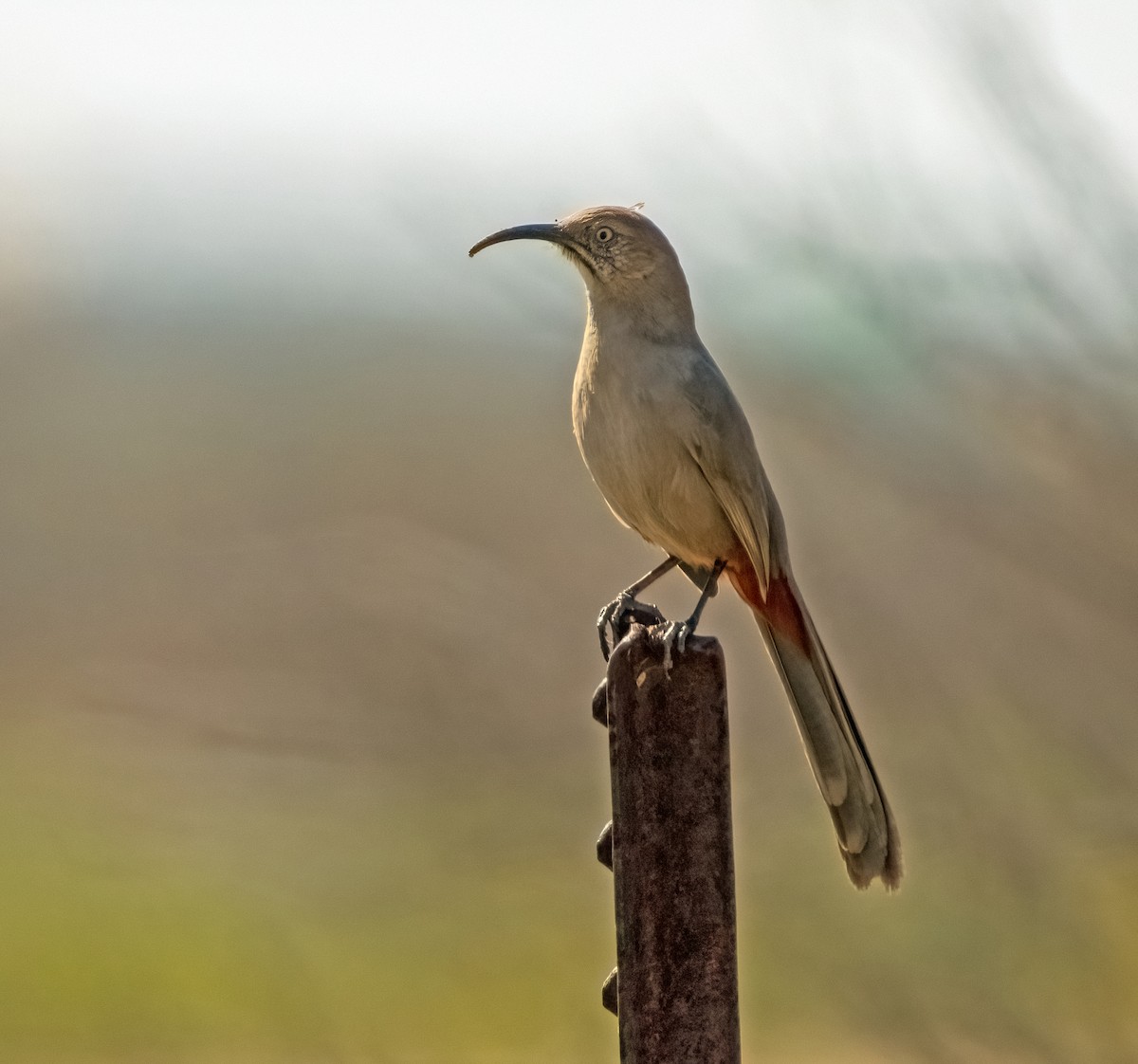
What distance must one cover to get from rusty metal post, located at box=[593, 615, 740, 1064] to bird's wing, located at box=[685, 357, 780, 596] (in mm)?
1302

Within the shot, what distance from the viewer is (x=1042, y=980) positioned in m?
7.90

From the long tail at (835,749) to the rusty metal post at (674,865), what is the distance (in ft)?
2.59

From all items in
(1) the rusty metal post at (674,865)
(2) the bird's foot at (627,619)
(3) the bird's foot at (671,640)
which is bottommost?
(1) the rusty metal post at (674,865)

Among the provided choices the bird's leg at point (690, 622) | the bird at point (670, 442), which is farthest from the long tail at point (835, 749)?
the bird's leg at point (690, 622)

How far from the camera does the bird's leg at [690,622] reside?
2.69 m

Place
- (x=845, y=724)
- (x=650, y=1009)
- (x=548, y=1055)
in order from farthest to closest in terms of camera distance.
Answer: (x=548, y=1055)
(x=845, y=724)
(x=650, y=1009)

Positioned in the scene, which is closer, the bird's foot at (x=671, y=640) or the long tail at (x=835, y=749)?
the bird's foot at (x=671, y=640)

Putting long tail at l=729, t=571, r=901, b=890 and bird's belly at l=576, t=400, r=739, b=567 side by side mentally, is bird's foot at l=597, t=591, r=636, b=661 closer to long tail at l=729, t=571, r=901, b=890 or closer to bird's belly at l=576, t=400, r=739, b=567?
bird's belly at l=576, t=400, r=739, b=567

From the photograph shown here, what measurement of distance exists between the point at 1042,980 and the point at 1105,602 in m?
3.48

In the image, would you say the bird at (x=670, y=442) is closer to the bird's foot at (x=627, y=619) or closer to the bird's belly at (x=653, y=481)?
the bird's belly at (x=653, y=481)

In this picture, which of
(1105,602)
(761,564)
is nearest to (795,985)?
(1105,602)

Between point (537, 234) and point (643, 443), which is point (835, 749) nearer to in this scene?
point (643, 443)

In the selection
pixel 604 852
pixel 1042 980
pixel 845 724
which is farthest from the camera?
pixel 1042 980

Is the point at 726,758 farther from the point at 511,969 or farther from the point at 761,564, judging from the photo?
the point at 511,969
